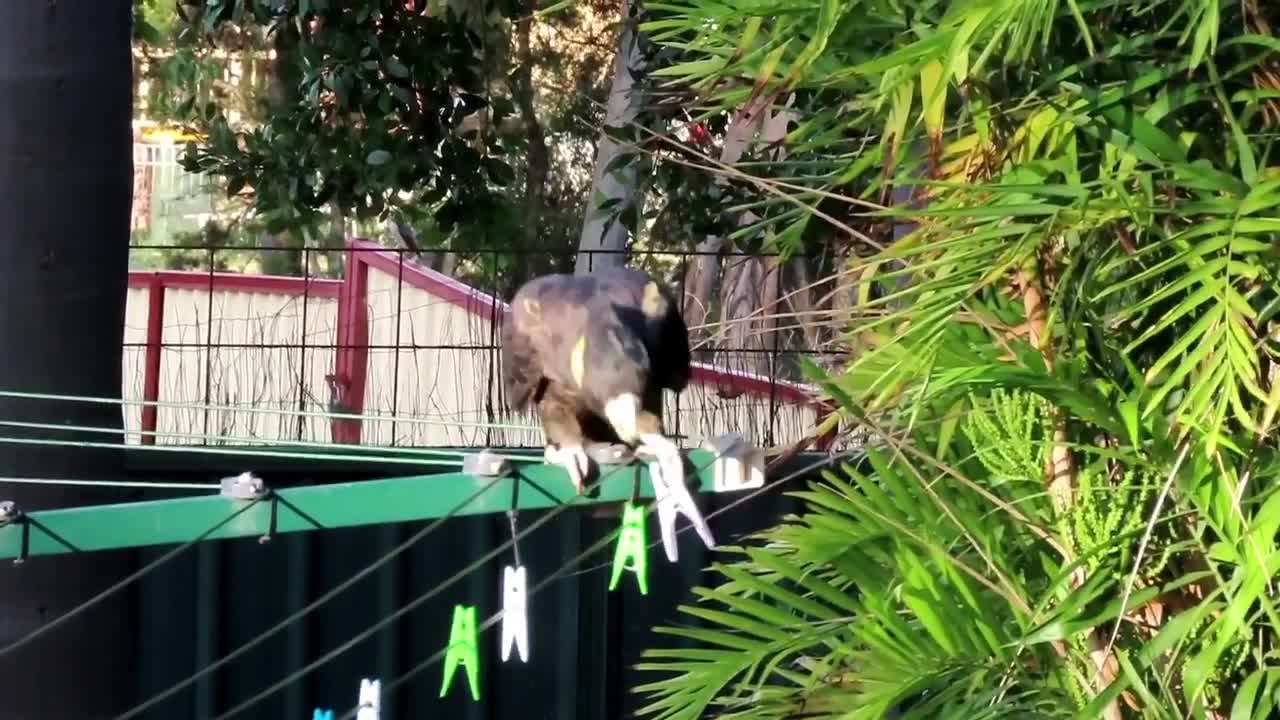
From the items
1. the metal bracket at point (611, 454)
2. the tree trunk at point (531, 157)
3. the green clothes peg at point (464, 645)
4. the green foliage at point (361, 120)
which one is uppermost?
the tree trunk at point (531, 157)

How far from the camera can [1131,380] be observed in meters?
1.81

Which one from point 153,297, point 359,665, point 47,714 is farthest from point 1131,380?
point 153,297

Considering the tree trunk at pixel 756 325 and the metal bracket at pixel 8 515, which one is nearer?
the metal bracket at pixel 8 515

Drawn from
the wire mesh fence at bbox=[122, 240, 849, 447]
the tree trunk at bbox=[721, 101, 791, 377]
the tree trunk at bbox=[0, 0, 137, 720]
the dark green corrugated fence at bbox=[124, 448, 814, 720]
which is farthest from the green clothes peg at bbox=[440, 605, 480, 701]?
the wire mesh fence at bbox=[122, 240, 849, 447]

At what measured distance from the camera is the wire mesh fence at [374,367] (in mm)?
4656

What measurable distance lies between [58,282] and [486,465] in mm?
956

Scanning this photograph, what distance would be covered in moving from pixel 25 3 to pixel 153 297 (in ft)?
8.05

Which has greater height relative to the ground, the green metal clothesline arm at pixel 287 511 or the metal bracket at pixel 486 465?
the metal bracket at pixel 486 465

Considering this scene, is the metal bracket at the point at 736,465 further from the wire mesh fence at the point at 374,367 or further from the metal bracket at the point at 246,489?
the wire mesh fence at the point at 374,367

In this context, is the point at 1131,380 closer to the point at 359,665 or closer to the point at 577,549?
the point at 577,549

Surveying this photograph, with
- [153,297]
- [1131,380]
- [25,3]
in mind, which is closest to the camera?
[1131,380]

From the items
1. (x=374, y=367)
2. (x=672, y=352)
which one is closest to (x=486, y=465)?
(x=672, y=352)

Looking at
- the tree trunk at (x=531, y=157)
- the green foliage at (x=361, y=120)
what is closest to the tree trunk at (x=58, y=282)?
the green foliage at (x=361, y=120)

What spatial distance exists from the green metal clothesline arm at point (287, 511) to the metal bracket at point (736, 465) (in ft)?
0.06
